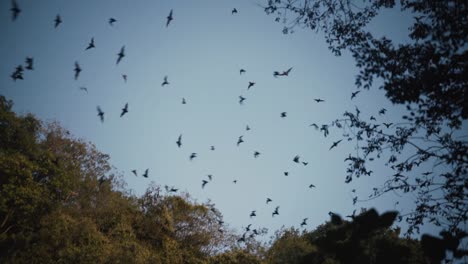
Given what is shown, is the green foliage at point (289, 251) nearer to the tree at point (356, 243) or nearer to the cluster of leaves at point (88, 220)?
the cluster of leaves at point (88, 220)

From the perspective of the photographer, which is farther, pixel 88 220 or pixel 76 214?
pixel 76 214

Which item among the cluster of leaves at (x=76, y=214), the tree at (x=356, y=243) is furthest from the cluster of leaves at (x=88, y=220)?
the tree at (x=356, y=243)

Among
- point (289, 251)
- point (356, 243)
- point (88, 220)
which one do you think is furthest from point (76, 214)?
point (356, 243)

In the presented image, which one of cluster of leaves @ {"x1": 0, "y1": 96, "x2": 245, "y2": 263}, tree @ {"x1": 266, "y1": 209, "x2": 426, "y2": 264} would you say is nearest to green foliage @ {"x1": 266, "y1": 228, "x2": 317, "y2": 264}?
cluster of leaves @ {"x1": 0, "y1": 96, "x2": 245, "y2": 263}

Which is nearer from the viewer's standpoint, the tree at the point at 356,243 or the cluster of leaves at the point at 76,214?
the tree at the point at 356,243

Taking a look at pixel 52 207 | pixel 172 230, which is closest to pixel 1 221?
pixel 52 207

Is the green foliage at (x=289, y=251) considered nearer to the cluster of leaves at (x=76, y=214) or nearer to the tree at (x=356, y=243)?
the cluster of leaves at (x=76, y=214)

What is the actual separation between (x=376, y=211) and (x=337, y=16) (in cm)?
1160

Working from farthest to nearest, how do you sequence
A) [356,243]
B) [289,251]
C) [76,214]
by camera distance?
1. [76,214]
2. [289,251]
3. [356,243]

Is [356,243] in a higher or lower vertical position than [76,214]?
lower

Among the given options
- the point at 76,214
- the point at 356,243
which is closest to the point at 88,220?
the point at 76,214

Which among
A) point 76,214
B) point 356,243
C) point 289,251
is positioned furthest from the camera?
point 76,214

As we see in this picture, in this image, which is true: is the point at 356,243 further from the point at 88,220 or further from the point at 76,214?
the point at 76,214

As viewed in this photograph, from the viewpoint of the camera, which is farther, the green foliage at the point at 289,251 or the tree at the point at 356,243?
the green foliage at the point at 289,251
